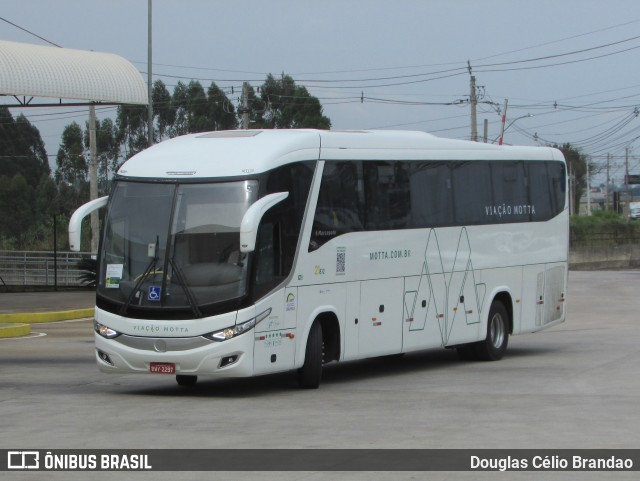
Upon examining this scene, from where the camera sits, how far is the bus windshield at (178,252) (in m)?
14.3

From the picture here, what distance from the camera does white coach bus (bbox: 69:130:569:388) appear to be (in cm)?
1428

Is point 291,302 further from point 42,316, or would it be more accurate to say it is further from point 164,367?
point 42,316

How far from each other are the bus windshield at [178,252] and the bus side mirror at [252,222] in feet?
0.74

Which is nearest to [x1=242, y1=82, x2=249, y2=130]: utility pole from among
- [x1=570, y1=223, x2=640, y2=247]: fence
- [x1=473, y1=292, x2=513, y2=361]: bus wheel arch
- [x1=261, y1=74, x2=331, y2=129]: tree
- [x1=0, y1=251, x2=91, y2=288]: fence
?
[x1=0, y1=251, x2=91, y2=288]: fence

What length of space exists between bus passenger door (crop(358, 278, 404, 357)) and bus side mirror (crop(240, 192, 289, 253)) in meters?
2.57

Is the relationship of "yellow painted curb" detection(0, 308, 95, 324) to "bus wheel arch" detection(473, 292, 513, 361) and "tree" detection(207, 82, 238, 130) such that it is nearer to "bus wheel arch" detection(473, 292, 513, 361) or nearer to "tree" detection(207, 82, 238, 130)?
"bus wheel arch" detection(473, 292, 513, 361)

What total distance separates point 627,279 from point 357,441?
42.9 meters

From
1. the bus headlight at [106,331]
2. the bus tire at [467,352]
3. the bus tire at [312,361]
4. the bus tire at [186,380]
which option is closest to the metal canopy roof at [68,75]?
the bus tire at [467,352]

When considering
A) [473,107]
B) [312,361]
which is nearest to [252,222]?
[312,361]

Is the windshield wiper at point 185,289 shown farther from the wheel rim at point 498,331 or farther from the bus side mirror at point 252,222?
the wheel rim at point 498,331

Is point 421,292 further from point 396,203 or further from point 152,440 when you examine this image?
point 152,440

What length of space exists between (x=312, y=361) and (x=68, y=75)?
20733 mm

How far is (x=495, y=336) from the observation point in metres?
19.6

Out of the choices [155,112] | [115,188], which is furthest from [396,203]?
[155,112]
